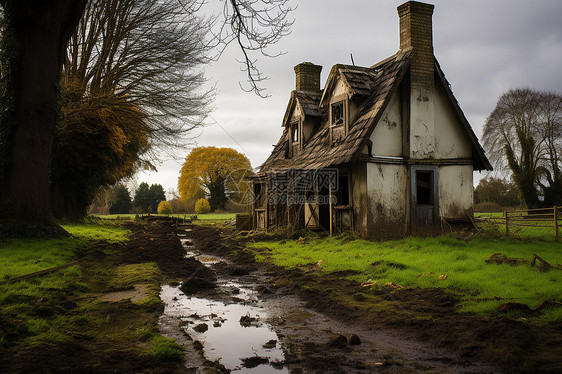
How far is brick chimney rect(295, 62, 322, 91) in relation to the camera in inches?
924

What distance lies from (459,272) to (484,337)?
13.4 feet

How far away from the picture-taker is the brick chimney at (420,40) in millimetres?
16328

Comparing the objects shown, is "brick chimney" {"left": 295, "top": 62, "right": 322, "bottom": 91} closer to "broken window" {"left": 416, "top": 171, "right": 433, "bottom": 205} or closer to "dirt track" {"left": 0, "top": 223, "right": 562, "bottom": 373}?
"broken window" {"left": 416, "top": 171, "right": 433, "bottom": 205}

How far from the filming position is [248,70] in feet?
29.9

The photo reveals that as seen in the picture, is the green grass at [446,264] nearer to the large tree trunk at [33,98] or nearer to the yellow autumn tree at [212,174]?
the large tree trunk at [33,98]

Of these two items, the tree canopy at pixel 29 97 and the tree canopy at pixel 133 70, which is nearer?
the tree canopy at pixel 29 97

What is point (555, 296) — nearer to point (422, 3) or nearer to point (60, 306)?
point (60, 306)

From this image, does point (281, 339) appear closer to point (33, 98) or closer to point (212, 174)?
point (33, 98)

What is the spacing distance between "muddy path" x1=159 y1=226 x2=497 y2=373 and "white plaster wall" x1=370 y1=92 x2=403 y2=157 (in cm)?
874

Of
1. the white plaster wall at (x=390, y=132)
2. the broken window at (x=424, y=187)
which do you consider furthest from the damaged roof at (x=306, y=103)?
the broken window at (x=424, y=187)

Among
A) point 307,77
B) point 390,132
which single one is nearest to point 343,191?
point 390,132

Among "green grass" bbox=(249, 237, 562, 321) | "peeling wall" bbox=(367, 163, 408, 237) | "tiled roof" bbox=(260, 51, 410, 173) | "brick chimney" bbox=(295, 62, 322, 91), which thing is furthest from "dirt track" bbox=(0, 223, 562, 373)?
"brick chimney" bbox=(295, 62, 322, 91)

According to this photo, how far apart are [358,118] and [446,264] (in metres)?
8.51

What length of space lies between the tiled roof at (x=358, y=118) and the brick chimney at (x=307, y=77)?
97.1 inches
